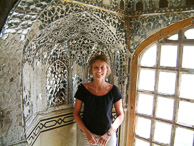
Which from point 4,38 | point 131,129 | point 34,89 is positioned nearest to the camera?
point 4,38

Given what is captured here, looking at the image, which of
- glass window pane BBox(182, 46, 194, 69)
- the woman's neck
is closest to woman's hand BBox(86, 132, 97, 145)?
the woman's neck

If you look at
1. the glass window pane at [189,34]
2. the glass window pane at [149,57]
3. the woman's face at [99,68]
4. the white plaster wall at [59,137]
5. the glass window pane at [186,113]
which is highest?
the glass window pane at [189,34]

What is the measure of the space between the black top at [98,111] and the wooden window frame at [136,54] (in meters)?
0.55

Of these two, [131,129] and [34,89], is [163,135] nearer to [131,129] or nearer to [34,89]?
[131,129]

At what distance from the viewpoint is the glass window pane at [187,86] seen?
5.93ft

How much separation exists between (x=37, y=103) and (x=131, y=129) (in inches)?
46.9

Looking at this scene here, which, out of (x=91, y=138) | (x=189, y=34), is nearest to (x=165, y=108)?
(x=189, y=34)

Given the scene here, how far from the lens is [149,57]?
2.02 m

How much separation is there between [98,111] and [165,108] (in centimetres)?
87

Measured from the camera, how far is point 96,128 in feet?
5.26

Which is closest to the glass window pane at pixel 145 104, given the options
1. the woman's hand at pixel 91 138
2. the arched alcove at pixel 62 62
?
the arched alcove at pixel 62 62

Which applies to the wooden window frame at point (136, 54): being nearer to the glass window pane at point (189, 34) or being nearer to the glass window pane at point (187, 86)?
the glass window pane at point (189, 34)

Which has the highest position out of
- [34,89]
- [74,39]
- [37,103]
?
[74,39]

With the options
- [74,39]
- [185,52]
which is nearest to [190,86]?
[185,52]
